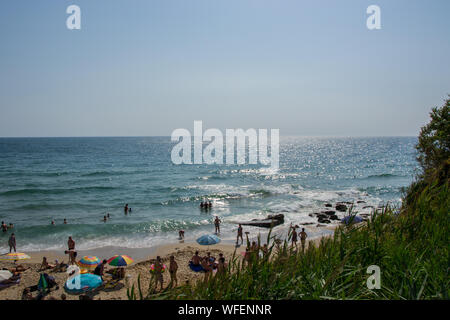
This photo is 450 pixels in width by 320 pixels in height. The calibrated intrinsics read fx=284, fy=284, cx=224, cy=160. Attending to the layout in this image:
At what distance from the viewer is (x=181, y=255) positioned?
57.0 feet

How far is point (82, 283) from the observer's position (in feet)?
38.7

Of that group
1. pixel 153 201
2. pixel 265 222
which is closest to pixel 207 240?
pixel 265 222

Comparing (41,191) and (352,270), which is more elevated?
(352,270)

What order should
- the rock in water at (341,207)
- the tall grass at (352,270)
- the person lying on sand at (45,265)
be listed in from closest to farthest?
the tall grass at (352,270), the person lying on sand at (45,265), the rock in water at (341,207)

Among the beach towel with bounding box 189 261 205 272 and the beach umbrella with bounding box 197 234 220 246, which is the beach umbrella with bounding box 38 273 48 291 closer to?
the beach towel with bounding box 189 261 205 272

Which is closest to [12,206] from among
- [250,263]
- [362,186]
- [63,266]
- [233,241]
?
[63,266]

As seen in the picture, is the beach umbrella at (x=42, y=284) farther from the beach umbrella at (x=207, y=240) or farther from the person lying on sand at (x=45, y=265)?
the beach umbrella at (x=207, y=240)

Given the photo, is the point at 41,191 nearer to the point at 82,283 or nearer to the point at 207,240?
the point at 207,240

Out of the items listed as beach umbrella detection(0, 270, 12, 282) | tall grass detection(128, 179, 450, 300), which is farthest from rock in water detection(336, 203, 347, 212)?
beach umbrella detection(0, 270, 12, 282)

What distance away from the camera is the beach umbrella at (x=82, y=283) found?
11.6 meters

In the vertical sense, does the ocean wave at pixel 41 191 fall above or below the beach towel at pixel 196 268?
above

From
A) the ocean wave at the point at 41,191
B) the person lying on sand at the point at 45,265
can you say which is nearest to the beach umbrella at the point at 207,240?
the person lying on sand at the point at 45,265
